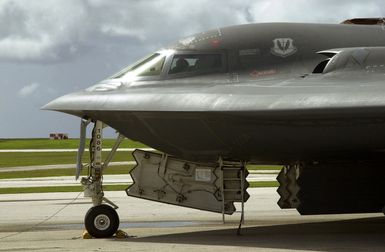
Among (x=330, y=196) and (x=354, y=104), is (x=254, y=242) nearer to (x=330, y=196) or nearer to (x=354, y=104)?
(x=330, y=196)

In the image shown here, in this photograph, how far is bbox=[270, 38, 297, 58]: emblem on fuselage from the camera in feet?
41.2

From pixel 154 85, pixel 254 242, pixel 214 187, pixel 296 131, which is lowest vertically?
pixel 254 242

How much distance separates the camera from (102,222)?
12.3 metres

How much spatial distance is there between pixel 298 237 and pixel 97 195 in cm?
370

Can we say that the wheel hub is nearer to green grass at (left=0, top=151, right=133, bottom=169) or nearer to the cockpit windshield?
the cockpit windshield

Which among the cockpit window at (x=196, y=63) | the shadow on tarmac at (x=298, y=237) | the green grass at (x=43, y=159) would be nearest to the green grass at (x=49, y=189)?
the shadow on tarmac at (x=298, y=237)

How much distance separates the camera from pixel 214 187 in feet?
41.0

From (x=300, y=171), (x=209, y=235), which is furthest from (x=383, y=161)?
(x=209, y=235)

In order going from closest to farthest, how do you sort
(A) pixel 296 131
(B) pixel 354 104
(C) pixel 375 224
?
(B) pixel 354 104, (A) pixel 296 131, (C) pixel 375 224

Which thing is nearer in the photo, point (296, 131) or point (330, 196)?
point (296, 131)

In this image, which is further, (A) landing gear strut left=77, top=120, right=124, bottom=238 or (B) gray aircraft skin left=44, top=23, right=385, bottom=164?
(A) landing gear strut left=77, top=120, right=124, bottom=238

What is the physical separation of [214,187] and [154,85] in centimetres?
214

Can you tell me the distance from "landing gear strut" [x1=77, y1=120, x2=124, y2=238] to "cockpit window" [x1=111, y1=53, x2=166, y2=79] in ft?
3.59

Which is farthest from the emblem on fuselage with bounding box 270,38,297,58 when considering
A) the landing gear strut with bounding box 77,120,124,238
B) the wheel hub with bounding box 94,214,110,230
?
the wheel hub with bounding box 94,214,110,230
